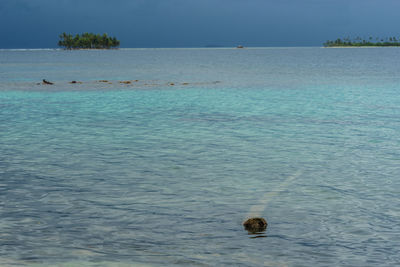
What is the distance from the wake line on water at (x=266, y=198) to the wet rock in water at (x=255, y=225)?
80 cm

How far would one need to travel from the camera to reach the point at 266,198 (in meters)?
10.4

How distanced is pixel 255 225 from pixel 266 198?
2048 mm

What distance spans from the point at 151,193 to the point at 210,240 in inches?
118

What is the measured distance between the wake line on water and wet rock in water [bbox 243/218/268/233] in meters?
0.80

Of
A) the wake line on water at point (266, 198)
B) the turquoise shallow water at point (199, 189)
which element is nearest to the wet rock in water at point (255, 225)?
the turquoise shallow water at point (199, 189)

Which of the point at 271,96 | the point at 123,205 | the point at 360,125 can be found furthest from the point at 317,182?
the point at 271,96

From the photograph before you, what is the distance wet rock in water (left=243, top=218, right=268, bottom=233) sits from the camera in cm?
843

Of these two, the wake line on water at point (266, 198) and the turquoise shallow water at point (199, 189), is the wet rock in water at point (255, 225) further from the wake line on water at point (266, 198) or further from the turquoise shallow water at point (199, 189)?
the wake line on water at point (266, 198)

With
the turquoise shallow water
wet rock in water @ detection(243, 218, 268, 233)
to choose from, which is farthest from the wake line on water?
wet rock in water @ detection(243, 218, 268, 233)

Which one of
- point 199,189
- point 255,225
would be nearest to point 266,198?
point 199,189

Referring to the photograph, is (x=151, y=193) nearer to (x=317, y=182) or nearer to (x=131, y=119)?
(x=317, y=182)

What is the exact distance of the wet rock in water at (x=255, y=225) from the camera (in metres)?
8.43

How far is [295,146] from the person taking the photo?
53.0 feet

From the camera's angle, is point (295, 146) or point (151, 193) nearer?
point (151, 193)
